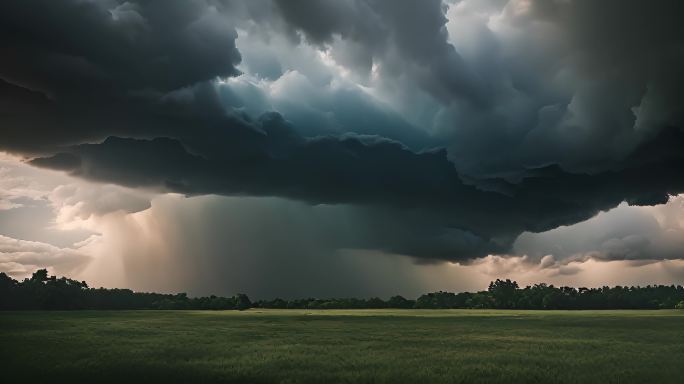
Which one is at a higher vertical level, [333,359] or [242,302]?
[242,302]

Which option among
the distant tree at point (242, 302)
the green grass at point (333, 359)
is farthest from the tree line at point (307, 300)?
the green grass at point (333, 359)

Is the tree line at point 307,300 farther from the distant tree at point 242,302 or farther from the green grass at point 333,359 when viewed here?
the green grass at point 333,359

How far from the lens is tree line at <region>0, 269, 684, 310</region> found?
14738 centimetres

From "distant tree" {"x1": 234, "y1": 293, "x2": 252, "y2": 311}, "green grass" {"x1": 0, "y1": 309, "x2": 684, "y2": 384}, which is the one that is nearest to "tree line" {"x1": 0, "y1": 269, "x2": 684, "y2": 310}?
"distant tree" {"x1": 234, "y1": 293, "x2": 252, "y2": 311}

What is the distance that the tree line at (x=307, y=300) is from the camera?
147m

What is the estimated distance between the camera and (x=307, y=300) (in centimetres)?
19525

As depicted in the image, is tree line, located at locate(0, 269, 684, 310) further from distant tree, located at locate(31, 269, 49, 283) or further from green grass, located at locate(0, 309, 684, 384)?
green grass, located at locate(0, 309, 684, 384)

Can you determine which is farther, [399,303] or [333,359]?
[399,303]

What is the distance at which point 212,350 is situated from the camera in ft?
124

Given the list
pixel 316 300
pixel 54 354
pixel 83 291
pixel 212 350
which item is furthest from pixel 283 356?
pixel 316 300

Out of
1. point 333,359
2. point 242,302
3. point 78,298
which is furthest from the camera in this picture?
point 242,302

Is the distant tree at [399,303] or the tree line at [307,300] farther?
the distant tree at [399,303]

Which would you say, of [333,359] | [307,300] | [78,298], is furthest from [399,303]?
[333,359]

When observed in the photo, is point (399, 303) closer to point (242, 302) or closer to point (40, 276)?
point (242, 302)
